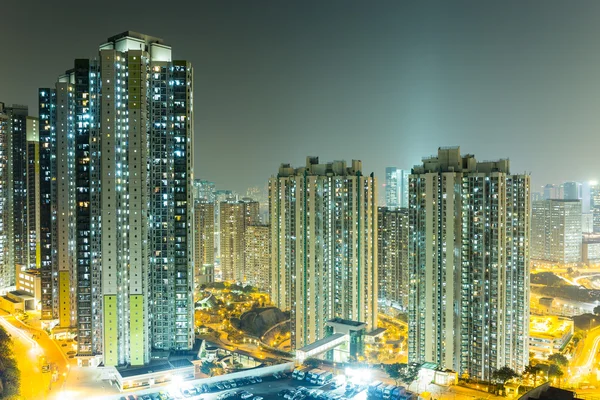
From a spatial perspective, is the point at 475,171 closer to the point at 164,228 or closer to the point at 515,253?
the point at 515,253

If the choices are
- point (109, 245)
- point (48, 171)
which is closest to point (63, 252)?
point (48, 171)

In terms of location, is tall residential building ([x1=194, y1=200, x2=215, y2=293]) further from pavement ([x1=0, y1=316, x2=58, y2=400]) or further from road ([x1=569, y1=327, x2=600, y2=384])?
road ([x1=569, y1=327, x2=600, y2=384])

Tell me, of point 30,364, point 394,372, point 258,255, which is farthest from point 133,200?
point 258,255

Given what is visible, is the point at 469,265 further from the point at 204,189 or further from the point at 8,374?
the point at 204,189

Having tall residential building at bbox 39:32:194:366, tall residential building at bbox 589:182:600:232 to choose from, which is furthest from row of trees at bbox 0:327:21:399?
tall residential building at bbox 589:182:600:232

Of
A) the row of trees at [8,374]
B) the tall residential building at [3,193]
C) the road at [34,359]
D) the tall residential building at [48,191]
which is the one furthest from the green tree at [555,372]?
the tall residential building at [3,193]

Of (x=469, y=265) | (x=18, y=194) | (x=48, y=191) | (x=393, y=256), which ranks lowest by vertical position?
(x=393, y=256)
